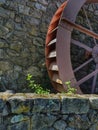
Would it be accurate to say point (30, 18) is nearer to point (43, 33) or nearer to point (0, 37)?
point (43, 33)

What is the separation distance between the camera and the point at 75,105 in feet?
7.73

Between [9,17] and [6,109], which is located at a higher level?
[9,17]

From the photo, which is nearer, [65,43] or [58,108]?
[58,108]

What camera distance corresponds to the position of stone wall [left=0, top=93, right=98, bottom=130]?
2.20 meters

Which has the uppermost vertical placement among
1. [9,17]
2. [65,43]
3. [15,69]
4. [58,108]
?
[9,17]

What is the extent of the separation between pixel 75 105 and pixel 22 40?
2477 millimetres

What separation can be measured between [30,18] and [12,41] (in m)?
0.57

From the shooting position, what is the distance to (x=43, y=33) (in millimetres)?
4824

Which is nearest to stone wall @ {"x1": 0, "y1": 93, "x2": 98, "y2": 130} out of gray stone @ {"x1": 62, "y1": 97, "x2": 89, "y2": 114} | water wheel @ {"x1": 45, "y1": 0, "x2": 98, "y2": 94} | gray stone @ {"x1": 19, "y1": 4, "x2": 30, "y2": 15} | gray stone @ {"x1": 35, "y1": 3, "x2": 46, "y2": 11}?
gray stone @ {"x1": 62, "y1": 97, "x2": 89, "y2": 114}

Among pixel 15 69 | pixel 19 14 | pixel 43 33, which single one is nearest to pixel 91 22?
pixel 43 33

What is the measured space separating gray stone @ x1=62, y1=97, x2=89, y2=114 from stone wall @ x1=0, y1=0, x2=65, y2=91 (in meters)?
2.17

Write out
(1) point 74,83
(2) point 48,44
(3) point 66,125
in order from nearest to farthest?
(3) point 66,125 → (1) point 74,83 → (2) point 48,44

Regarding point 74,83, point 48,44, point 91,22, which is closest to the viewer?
point 74,83

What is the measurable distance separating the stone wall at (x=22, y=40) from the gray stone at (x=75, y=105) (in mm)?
2173
